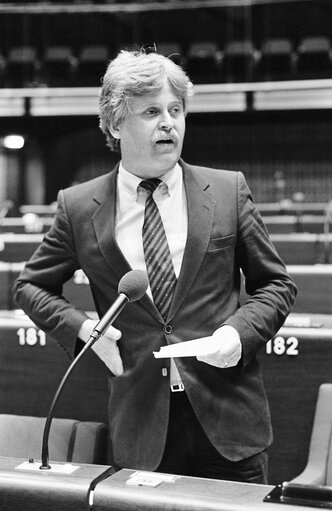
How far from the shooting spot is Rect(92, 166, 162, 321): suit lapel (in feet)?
4.63

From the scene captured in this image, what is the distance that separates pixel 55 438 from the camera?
1.86 m

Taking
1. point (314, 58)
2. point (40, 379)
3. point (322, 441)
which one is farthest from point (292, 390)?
point (314, 58)

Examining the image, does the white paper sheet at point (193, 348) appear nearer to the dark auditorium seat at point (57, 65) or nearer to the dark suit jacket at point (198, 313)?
the dark suit jacket at point (198, 313)

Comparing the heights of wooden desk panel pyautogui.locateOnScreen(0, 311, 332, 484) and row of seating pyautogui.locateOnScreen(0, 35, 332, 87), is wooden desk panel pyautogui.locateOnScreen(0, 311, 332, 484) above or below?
below

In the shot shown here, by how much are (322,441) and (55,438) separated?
0.70 metres

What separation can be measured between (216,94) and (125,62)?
8248 mm

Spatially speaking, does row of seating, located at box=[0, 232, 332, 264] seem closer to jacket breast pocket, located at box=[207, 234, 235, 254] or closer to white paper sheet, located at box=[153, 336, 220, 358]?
jacket breast pocket, located at box=[207, 234, 235, 254]

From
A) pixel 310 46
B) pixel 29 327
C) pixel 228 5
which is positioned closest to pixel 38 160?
pixel 228 5

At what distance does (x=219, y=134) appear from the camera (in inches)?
455

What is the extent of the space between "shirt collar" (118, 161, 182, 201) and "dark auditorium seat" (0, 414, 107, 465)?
68cm

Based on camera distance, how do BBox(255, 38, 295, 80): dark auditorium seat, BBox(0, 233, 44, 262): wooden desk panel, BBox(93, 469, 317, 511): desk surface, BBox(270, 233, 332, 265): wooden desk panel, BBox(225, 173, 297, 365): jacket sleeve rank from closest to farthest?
BBox(93, 469, 317, 511): desk surface
BBox(225, 173, 297, 365): jacket sleeve
BBox(270, 233, 332, 265): wooden desk panel
BBox(0, 233, 44, 262): wooden desk panel
BBox(255, 38, 295, 80): dark auditorium seat

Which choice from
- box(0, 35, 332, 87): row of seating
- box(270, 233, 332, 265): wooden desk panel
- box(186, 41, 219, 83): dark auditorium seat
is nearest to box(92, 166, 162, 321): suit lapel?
box(270, 233, 332, 265): wooden desk panel

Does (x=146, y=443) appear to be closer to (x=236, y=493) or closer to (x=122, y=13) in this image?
(x=236, y=493)

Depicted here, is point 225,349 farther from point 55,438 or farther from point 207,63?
point 207,63
